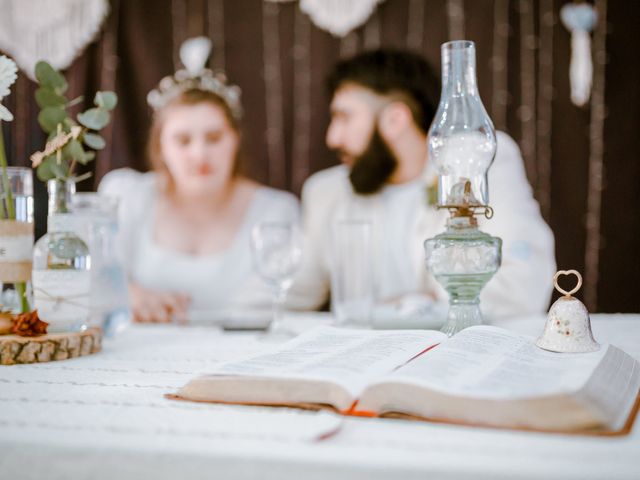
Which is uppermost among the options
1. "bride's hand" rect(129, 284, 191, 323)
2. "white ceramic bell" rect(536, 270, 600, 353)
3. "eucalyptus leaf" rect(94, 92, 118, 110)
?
"eucalyptus leaf" rect(94, 92, 118, 110)

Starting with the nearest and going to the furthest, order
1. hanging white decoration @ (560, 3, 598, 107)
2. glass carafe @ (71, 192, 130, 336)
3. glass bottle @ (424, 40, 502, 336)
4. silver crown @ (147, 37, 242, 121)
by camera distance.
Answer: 1. glass bottle @ (424, 40, 502, 336)
2. glass carafe @ (71, 192, 130, 336)
3. hanging white decoration @ (560, 3, 598, 107)
4. silver crown @ (147, 37, 242, 121)

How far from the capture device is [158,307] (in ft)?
4.67

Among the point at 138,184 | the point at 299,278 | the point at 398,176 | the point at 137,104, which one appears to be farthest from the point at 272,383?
the point at 137,104

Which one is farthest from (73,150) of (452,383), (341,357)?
(452,383)

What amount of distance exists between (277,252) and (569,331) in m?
0.51

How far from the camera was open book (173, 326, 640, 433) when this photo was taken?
49 cm

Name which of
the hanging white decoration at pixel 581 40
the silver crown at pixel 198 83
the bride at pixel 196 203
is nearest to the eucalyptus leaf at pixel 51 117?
the bride at pixel 196 203

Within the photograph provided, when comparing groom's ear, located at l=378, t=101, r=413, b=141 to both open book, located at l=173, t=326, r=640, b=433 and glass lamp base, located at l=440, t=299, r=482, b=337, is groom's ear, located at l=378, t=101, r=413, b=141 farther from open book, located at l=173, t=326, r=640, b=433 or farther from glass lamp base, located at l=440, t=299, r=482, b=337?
open book, located at l=173, t=326, r=640, b=433

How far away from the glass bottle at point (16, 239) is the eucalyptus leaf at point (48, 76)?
131 mm

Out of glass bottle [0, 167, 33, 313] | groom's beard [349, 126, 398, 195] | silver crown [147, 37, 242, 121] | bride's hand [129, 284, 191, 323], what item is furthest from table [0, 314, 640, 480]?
silver crown [147, 37, 242, 121]

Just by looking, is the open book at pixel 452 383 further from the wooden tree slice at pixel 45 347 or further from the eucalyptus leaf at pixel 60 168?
the eucalyptus leaf at pixel 60 168

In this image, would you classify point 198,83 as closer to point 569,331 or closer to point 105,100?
point 105,100

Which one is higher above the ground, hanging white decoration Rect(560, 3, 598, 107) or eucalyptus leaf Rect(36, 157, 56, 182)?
hanging white decoration Rect(560, 3, 598, 107)

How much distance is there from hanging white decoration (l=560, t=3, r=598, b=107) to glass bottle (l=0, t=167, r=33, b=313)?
1.76 metres
